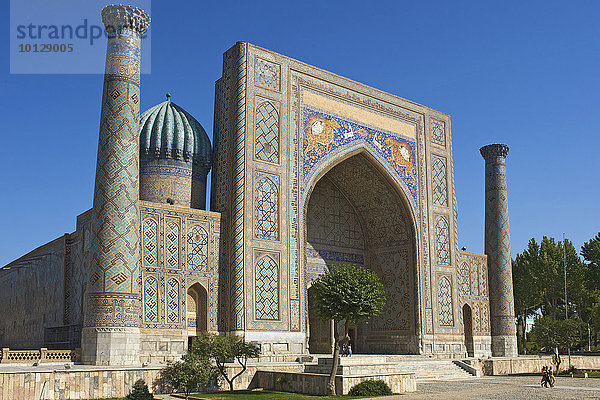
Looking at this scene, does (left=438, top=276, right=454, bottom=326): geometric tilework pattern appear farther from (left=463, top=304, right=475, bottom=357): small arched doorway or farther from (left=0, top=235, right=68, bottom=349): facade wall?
(left=0, top=235, right=68, bottom=349): facade wall

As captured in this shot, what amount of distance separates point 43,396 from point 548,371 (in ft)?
28.5

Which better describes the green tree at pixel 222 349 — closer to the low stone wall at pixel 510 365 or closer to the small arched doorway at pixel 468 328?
the low stone wall at pixel 510 365

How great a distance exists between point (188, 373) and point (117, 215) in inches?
123

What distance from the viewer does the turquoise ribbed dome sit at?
14.5m

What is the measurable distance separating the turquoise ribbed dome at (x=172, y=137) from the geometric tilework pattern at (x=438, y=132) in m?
6.74

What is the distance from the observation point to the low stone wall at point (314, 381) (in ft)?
33.4

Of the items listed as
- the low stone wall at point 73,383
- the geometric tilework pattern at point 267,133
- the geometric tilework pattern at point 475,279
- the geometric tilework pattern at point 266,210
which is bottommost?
the low stone wall at point 73,383

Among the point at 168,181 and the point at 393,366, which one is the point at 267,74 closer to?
the point at 168,181

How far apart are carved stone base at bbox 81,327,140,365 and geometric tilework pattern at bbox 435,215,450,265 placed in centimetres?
920

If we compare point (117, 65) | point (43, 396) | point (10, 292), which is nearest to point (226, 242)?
point (117, 65)

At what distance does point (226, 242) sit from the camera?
1340 centimetres

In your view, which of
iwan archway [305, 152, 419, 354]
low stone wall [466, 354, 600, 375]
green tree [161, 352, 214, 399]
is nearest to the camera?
green tree [161, 352, 214, 399]

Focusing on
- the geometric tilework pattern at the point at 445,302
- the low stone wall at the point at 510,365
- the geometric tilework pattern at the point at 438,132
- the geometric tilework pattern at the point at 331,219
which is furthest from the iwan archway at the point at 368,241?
the geometric tilework pattern at the point at 438,132

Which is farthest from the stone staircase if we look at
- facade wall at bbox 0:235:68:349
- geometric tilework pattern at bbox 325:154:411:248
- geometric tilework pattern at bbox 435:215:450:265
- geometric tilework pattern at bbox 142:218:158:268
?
facade wall at bbox 0:235:68:349
